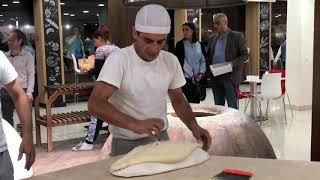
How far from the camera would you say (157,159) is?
6.38 feet

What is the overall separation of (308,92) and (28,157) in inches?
276

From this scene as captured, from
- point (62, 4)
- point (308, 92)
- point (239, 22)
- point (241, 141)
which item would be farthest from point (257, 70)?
point (241, 141)

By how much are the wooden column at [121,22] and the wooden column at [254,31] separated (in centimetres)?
862

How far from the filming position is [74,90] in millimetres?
6020

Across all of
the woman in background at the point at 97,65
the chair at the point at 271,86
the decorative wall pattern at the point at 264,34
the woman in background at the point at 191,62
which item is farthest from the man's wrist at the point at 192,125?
the decorative wall pattern at the point at 264,34

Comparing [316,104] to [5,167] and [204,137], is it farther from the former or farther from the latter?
[5,167]

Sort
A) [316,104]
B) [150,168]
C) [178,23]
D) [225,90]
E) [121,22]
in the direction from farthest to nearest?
[178,23] < [225,90] < [121,22] < [316,104] < [150,168]

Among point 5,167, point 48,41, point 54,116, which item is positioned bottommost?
point 54,116

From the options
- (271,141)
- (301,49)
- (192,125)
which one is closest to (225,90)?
(271,141)

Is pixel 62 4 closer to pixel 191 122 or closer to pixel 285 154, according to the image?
pixel 285 154

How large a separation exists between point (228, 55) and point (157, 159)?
13.8 feet

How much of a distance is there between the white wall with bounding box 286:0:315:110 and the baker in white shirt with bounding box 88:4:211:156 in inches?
Result: 251

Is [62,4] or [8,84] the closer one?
[8,84]

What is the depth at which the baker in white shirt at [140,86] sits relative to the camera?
2156 mm
